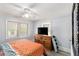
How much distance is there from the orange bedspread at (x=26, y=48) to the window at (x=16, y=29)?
104mm

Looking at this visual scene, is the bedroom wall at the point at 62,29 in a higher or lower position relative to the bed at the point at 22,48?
A: higher

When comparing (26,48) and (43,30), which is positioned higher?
(43,30)

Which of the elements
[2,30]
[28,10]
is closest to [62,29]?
[28,10]

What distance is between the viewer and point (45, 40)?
145 cm

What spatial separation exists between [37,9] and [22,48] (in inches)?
25.8

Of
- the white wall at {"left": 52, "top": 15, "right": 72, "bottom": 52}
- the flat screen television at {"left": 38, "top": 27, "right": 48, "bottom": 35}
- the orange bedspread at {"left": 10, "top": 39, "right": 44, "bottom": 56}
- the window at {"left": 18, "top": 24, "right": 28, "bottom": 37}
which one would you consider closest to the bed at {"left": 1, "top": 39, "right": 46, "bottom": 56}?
the orange bedspread at {"left": 10, "top": 39, "right": 44, "bottom": 56}

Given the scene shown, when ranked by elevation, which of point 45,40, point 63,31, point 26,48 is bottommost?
point 26,48

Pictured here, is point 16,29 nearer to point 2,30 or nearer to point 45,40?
point 2,30

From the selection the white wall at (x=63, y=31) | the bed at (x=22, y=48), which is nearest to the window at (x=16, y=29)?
the bed at (x=22, y=48)

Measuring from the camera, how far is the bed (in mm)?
1333

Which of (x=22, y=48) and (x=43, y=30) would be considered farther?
(x=43, y=30)

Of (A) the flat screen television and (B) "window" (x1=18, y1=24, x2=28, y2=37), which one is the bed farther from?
(A) the flat screen television

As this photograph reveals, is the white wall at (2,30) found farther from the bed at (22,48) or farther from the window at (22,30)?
the window at (22,30)

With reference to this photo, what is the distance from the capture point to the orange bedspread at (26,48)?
133cm
